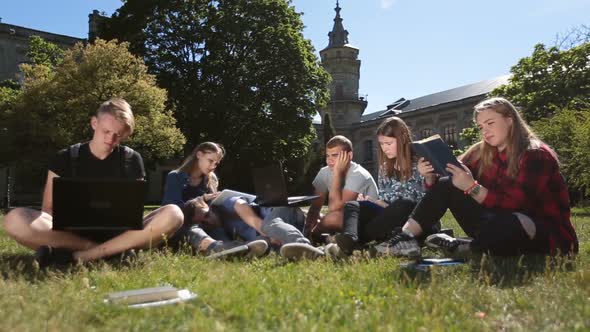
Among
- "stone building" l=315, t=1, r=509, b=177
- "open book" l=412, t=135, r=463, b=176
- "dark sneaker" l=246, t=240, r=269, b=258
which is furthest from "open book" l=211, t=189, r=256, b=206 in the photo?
"stone building" l=315, t=1, r=509, b=177

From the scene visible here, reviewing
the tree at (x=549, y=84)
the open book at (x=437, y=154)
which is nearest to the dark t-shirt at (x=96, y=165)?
the open book at (x=437, y=154)

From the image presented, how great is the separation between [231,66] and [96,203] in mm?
21249

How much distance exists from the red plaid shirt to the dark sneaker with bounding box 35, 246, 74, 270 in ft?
10.9

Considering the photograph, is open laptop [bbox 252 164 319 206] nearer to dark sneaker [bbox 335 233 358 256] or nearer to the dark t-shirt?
dark sneaker [bbox 335 233 358 256]

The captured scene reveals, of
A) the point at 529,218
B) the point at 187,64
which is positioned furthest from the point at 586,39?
the point at 529,218

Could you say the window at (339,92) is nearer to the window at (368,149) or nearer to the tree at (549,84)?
the window at (368,149)

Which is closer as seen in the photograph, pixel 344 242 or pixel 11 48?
pixel 344 242

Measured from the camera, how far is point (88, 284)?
2.78 meters

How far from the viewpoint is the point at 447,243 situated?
14.5 feet

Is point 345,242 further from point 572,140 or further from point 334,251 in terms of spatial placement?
point 572,140

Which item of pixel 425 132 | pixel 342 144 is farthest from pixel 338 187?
pixel 425 132

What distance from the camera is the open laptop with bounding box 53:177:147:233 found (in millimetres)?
3480

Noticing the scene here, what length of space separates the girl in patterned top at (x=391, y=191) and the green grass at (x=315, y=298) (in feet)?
3.70

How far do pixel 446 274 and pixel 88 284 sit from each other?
215 centimetres
